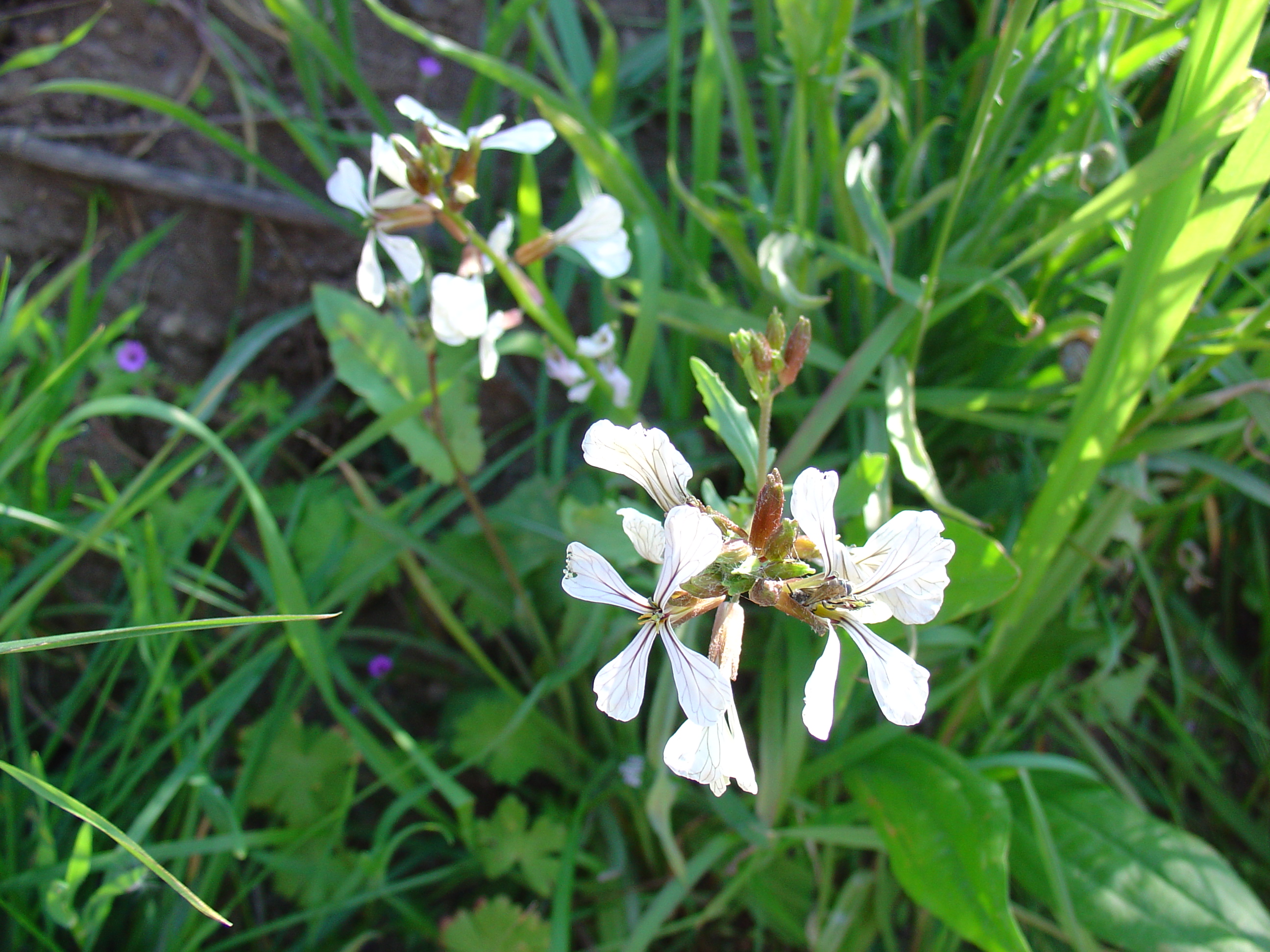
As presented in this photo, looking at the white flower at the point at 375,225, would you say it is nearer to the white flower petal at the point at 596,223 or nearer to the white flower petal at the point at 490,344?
the white flower petal at the point at 490,344

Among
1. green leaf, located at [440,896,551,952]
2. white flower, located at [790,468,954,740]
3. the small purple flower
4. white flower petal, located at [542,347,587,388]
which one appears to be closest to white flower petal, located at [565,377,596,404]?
white flower petal, located at [542,347,587,388]

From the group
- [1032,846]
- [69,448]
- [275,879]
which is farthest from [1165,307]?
[69,448]

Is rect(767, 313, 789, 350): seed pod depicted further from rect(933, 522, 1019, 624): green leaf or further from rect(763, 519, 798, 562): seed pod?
rect(933, 522, 1019, 624): green leaf

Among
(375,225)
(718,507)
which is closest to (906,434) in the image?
(718,507)

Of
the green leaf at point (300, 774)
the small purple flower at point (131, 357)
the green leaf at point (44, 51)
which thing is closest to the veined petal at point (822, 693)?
the green leaf at point (300, 774)

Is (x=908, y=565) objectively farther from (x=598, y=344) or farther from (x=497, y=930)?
(x=497, y=930)

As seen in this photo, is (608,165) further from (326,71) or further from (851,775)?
(851,775)
